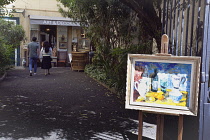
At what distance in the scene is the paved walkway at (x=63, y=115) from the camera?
4.56 metres

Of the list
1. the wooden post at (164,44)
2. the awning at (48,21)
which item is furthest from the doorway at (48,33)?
the wooden post at (164,44)

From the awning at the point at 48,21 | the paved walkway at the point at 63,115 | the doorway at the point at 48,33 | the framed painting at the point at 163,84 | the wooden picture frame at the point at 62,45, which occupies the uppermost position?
the awning at the point at 48,21

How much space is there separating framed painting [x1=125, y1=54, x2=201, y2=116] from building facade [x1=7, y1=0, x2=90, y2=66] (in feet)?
47.2

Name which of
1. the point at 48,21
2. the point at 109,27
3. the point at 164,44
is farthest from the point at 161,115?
the point at 48,21

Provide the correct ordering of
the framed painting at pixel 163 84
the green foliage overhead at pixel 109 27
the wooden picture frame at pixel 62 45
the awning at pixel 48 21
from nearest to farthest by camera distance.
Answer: the framed painting at pixel 163 84, the green foliage overhead at pixel 109 27, the awning at pixel 48 21, the wooden picture frame at pixel 62 45

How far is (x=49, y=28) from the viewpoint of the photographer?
18453mm

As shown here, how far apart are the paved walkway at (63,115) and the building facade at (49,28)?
30.0 feet

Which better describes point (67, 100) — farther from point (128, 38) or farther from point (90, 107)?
point (128, 38)

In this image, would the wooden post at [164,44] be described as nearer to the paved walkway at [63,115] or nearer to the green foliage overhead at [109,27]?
the paved walkway at [63,115]

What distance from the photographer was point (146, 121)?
5484 mm

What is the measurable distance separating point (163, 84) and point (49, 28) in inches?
647

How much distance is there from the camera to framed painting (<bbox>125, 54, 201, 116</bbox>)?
290 centimetres

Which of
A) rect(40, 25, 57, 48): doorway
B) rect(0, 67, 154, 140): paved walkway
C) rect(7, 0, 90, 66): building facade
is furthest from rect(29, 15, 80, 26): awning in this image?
rect(0, 67, 154, 140): paved walkway

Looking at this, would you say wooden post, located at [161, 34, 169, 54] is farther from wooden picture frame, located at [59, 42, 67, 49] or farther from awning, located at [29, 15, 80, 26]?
wooden picture frame, located at [59, 42, 67, 49]
